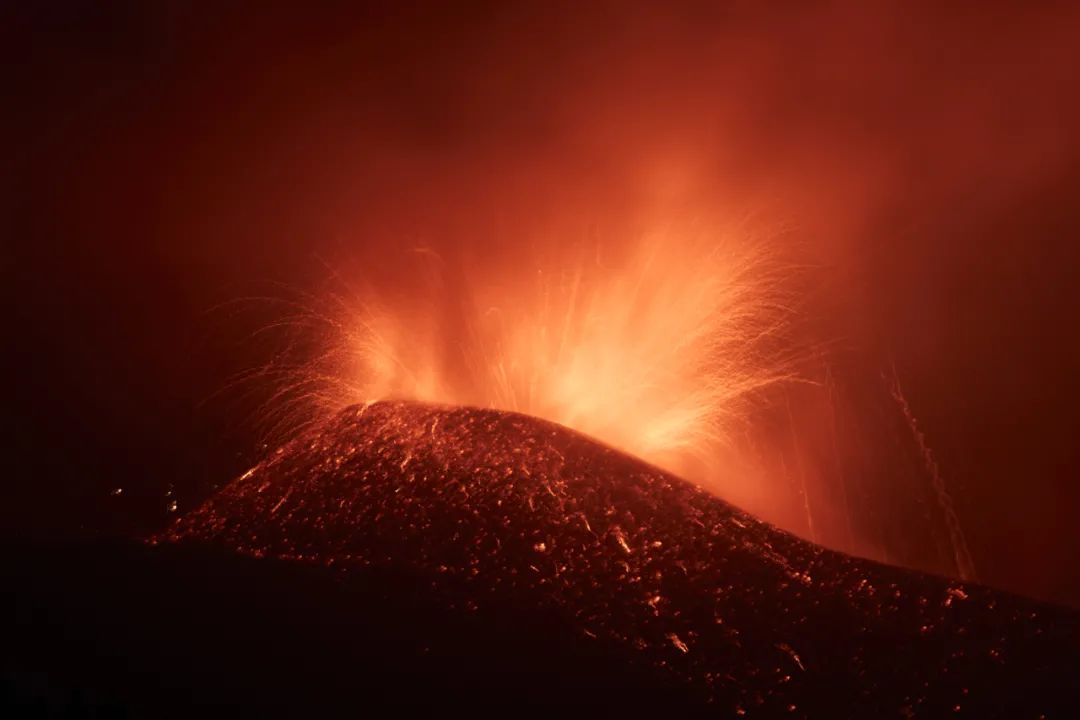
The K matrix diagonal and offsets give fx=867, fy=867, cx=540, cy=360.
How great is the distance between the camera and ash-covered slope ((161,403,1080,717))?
4.70 metres

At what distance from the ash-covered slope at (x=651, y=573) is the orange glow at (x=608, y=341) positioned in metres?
4.47

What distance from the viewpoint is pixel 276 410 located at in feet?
41.0

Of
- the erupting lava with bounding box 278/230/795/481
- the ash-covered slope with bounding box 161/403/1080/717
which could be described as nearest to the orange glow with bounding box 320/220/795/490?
the erupting lava with bounding box 278/230/795/481

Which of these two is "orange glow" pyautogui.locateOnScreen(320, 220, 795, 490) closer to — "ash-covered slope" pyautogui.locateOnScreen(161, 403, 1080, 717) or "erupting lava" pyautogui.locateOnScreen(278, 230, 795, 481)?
"erupting lava" pyautogui.locateOnScreen(278, 230, 795, 481)

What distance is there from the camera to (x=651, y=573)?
5496mm

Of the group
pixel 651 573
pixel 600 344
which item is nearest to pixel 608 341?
pixel 600 344

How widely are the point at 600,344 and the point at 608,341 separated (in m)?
0.17

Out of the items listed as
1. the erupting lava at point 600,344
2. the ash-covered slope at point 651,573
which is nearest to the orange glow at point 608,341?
the erupting lava at point 600,344

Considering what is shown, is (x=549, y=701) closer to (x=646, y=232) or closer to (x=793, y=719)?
(x=793, y=719)

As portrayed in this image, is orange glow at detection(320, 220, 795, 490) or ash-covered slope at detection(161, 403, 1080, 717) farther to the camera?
orange glow at detection(320, 220, 795, 490)

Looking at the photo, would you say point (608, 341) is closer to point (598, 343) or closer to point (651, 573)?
point (598, 343)

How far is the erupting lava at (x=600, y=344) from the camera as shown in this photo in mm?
11945

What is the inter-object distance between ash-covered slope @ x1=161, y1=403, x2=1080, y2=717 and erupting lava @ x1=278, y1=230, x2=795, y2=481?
14.3 ft

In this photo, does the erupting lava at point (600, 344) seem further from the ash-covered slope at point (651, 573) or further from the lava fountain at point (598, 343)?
the ash-covered slope at point (651, 573)
